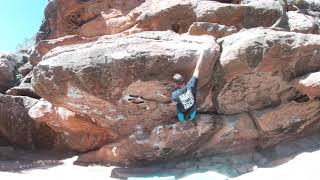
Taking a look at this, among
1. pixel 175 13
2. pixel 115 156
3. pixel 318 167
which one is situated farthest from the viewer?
pixel 175 13

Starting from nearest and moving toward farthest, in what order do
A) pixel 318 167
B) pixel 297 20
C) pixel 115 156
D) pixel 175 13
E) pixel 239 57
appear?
pixel 318 167 < pixel 239 57 < pixel 115 156 < pixel 297 20 < pixel 175 13

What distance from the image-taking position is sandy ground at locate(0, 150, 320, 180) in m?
8.10

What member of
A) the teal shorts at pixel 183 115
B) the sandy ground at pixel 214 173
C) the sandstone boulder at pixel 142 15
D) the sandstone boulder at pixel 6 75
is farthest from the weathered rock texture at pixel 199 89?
the sandstone boulder at pixel 6 75

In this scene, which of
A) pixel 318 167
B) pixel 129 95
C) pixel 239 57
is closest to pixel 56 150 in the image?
pixel 129 95

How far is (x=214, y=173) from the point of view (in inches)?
356

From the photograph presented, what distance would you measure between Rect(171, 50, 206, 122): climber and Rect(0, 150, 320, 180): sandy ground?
1463 mm

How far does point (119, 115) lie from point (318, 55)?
17.2 ft

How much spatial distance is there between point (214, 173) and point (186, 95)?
1.89 meters

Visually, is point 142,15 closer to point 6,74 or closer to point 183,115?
point 183,115

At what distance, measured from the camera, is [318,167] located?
8.07 meters

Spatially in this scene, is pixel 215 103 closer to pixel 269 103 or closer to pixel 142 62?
pixel 269 103

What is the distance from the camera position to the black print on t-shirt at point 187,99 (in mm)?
9078

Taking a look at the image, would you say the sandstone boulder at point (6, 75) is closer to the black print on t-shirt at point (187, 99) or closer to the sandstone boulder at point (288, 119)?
the black print on t-shirt at point (187, 99)

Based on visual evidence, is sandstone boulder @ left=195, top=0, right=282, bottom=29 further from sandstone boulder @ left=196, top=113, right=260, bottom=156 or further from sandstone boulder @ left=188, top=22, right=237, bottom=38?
sandstone boulder @ left=196, top=113, right=260, bottom=156
